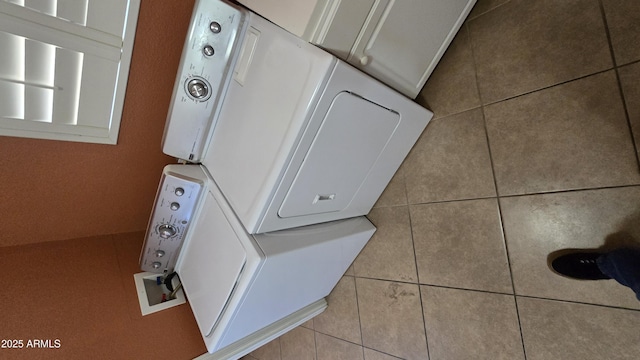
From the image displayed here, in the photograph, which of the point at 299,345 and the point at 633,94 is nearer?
the point at 633,94

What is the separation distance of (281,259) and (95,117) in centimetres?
100

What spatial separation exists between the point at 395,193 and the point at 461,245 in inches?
17.2

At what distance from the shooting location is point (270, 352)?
252 centimetres

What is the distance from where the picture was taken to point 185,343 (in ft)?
4.76

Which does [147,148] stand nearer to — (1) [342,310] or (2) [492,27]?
(1) [342,310]

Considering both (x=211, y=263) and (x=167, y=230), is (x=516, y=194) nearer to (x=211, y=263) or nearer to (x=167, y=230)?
(x=211, y=263)

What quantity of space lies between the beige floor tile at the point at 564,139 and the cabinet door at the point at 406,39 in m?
0.38

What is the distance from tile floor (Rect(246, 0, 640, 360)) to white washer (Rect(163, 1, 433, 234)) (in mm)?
322

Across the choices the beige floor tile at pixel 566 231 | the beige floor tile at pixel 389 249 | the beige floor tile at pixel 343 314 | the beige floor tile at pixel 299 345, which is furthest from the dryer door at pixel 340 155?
the beige floor tile at pixel 299 345

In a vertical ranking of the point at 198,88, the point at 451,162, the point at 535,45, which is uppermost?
the point at 198,88

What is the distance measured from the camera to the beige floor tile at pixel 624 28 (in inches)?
39.8

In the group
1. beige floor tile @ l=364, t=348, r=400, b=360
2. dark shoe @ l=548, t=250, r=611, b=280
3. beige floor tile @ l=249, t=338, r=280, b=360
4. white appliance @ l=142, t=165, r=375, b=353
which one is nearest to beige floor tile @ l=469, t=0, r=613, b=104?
dark shoe @ l=548, t=250, r=611, b=280

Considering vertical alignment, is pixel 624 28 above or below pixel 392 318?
above

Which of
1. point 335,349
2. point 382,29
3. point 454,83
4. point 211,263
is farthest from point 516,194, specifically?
point 335,349
